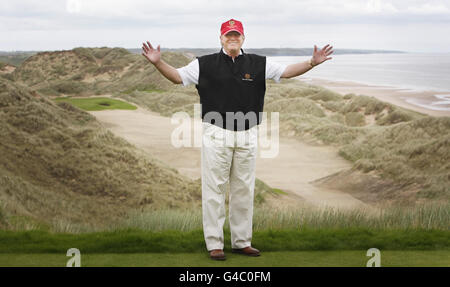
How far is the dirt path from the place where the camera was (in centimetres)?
2103

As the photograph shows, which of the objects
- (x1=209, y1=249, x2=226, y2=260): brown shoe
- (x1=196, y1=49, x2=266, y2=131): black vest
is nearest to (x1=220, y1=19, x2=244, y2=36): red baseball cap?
(x1=196, y1=49, x2=266, y2=131): black vest

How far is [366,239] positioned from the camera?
14.1ft

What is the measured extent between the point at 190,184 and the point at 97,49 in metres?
48.6

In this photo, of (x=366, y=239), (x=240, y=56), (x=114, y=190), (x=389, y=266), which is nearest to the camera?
(x=389, y=266)

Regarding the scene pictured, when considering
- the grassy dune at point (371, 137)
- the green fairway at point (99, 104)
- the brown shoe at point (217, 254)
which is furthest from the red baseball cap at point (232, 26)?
the green fairway at point (99, 104)

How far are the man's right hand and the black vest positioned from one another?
28 centimetres

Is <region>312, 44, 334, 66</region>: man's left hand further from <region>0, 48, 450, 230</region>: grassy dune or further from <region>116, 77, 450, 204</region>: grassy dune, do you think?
<region>116, 77, 450, 204</region>: grassy dune

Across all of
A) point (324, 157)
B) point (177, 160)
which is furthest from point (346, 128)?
point (177, 160)

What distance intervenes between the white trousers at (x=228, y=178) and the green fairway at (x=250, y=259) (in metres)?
0.16

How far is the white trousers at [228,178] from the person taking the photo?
386cm

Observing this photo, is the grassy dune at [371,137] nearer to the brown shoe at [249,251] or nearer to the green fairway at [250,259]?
the green fairway at [250,259]

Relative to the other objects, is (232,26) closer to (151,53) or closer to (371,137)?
(151,53)

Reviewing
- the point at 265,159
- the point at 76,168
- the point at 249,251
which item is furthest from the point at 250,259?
the point at 265,159

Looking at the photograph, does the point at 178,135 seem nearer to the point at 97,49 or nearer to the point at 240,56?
the point at 240,56
